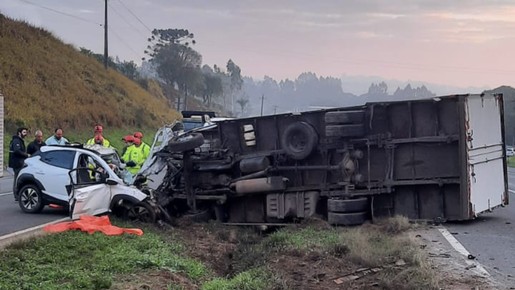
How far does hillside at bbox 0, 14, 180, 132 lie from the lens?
39688 mm

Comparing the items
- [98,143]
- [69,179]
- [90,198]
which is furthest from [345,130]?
[98,143]

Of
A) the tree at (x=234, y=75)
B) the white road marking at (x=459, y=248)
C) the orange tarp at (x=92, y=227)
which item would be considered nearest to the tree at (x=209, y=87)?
the tree at (x=234, y=75)

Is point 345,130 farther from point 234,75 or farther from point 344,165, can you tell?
point 234,75

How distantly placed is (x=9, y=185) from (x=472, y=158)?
14672 mm

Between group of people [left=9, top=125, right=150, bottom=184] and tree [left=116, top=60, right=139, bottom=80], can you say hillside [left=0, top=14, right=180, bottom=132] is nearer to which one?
tree [left=116, top=60, right=139, bottom=80]

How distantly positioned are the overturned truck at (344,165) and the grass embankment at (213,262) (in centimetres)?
142

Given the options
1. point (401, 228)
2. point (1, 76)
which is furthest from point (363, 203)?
point (1, 76)

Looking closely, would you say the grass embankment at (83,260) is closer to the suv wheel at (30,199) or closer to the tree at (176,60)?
the suv wheel at (30,199)

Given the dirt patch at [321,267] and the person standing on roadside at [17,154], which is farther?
the person standing on roadside at [17,154]

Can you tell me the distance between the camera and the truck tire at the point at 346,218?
39.4 ft

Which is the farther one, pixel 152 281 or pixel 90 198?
pixel 90 198

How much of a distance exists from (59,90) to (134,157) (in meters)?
33.5

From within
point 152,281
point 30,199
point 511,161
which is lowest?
point 152,281

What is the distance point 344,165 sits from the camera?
12.4 meters
